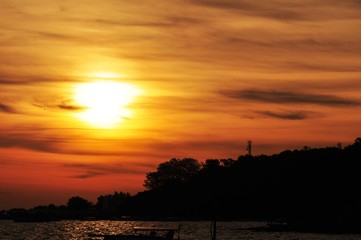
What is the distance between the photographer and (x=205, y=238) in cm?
19762

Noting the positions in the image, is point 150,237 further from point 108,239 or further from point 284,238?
point 284,238

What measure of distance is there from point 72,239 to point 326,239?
64872mm

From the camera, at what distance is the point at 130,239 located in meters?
125

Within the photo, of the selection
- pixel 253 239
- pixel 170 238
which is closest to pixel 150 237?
pixel 170 238

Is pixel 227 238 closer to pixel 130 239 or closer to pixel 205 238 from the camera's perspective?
pixel 205 238

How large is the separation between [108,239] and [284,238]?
77.0 m

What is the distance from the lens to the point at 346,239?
189 metres

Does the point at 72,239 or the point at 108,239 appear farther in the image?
the point at 72,239

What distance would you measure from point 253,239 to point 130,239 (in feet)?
242

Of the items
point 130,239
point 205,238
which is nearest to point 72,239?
point 205,238

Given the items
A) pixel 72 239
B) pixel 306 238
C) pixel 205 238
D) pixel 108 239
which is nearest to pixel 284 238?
pixel 306 238

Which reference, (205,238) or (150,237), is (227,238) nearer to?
(205,238)

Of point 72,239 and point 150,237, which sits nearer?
point 150,237

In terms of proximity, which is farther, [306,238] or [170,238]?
[306,238]
